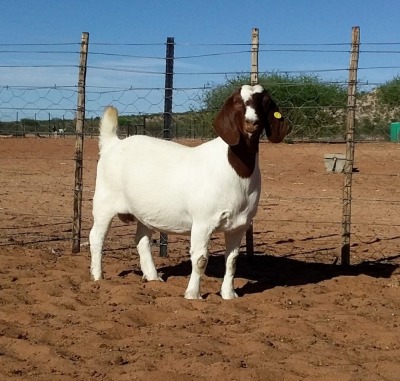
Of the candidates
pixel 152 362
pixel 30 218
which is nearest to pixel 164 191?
pixel 152 362

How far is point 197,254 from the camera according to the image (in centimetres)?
774

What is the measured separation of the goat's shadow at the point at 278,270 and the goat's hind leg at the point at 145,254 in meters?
0.26

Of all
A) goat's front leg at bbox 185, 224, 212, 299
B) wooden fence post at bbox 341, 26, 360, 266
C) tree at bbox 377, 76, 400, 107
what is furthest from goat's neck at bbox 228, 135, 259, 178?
tree at bbox 377, 76, 400, 107

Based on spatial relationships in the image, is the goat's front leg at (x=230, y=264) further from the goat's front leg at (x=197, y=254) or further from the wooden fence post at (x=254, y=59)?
the wooden fence post at (x=254, y=59)

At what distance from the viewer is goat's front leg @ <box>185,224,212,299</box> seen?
7.68 meters

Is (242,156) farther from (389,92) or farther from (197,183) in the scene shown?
(389,92)

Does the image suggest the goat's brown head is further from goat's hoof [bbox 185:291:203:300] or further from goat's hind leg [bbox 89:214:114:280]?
goat's hind leg [bbox 89:214:114:280]

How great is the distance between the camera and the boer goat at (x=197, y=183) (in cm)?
749

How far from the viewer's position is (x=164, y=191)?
8.11 meters

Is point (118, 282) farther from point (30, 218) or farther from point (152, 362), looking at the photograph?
point (30, 218)

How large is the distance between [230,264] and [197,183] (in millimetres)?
954

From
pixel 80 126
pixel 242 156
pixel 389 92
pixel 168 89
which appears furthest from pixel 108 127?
pixel 389 92

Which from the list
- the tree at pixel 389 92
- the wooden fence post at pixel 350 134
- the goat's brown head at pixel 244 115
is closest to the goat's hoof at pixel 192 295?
the goat's brown head at pixel 244 115

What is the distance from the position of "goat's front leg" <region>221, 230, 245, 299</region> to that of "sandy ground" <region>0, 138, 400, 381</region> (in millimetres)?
198
